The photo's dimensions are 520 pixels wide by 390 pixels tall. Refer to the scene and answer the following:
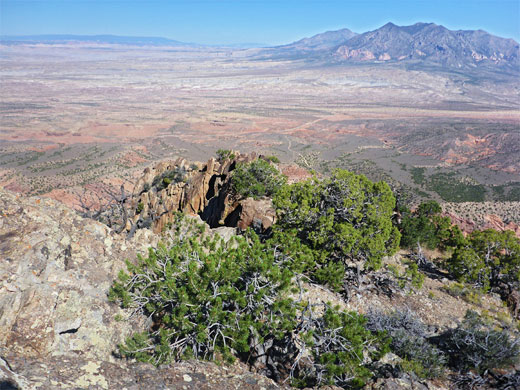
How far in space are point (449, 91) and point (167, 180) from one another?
17520cm

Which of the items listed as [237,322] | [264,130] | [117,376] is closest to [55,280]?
[117,376]

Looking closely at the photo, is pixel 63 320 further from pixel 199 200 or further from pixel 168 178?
pixel 168 178

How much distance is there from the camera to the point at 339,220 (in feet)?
37.9

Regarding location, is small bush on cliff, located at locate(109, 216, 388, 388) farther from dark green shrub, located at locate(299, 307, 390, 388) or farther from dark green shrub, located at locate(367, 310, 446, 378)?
dark green shrub, located at locate(367, 310, 446, 378)

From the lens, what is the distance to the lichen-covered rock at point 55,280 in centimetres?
610

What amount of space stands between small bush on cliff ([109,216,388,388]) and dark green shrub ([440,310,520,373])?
2.62 metres

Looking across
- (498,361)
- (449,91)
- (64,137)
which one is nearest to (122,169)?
(64,137)

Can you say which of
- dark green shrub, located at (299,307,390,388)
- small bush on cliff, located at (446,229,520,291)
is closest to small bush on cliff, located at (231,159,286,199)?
small bush on cliff, located at (446,229,520,291)

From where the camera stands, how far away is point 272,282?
25.2 feet

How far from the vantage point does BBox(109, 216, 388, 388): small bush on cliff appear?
263 inches

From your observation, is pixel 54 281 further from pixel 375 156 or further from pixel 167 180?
pixel 375 156

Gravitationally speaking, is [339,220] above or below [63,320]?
above

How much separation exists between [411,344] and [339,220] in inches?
176

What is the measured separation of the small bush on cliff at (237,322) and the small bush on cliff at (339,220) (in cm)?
294
